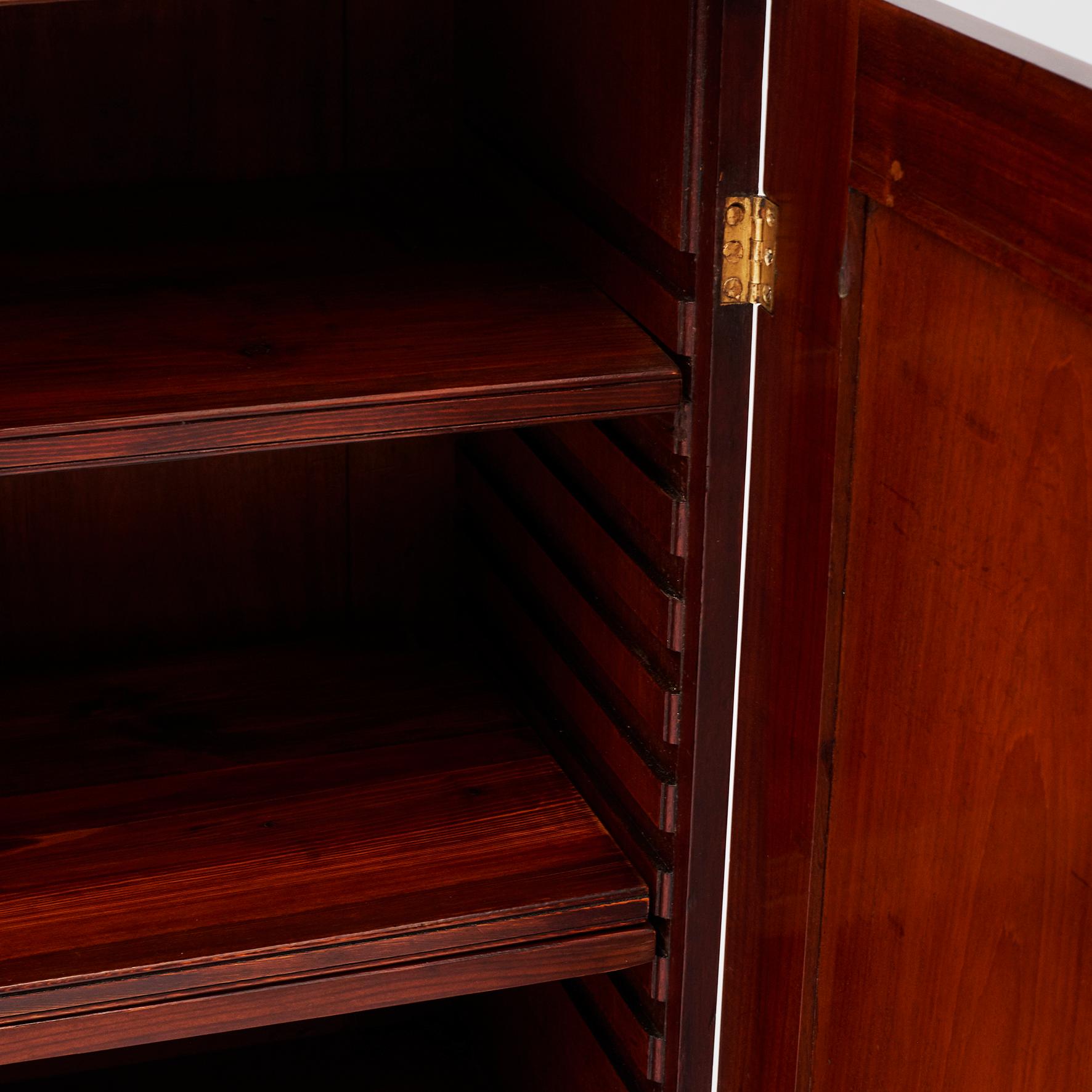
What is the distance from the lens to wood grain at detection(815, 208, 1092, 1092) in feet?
2.09

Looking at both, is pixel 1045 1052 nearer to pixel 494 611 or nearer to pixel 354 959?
pixel 354 959

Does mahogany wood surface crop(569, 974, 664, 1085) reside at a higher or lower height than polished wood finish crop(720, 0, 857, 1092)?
lower

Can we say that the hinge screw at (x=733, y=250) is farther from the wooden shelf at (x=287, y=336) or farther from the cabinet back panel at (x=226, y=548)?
the cabinet back panel at (x=226, y=548)

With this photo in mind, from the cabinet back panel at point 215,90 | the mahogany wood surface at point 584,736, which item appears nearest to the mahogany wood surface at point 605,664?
the mahogany wood surface at point 584,736

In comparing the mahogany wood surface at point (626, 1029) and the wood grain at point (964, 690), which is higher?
the wood grain at point (964, 690)

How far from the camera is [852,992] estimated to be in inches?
33.2

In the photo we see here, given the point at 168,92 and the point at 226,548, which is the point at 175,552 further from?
the point at 168,92

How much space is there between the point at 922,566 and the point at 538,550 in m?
0.49

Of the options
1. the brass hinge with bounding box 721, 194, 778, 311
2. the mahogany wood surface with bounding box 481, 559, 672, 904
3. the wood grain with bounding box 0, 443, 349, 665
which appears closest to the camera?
the brass hinge with bounding box 721, 194, 778, 311

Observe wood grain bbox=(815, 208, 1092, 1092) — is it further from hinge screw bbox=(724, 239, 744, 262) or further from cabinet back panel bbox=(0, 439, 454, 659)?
cabinet back panel bbox=(0, 439, 454, 659)

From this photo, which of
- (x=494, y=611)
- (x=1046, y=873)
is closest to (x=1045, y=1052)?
(x=1046, y=873)

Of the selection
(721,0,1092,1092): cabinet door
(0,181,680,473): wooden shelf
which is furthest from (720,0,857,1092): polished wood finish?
(0,181,680,473): wooden shelf

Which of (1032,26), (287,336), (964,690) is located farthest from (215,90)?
(964,690)

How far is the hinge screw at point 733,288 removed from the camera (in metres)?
0.86
